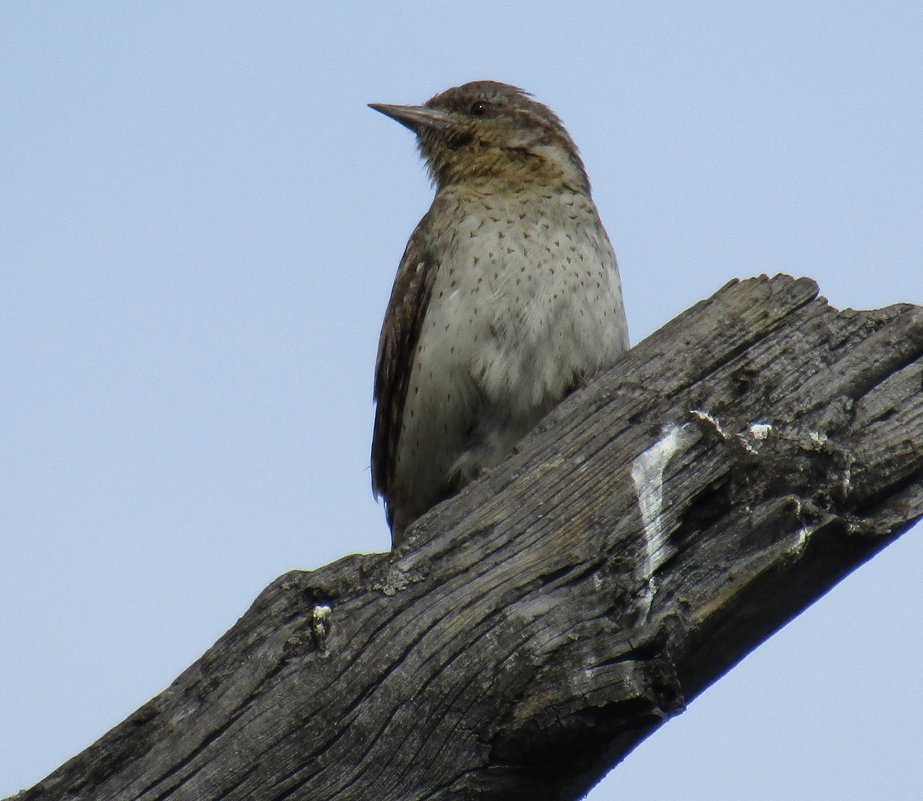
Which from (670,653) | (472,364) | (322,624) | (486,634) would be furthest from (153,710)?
(472,364)

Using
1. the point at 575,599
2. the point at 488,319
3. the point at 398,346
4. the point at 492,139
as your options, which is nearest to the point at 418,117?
the point at 492,139

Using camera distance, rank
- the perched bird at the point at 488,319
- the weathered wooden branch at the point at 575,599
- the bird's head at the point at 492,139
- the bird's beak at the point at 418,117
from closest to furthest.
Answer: the weathered wooden branch at the point at 575,599 < the perched bird at the point at 488,319 < the bird's head at the point at 492,139 < the bird's beak at the point at 418,117

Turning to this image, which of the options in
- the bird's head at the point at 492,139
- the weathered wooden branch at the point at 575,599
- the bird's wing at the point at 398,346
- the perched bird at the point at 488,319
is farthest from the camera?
the bird's head at the point at 492,139

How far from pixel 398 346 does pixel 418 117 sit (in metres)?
1.60

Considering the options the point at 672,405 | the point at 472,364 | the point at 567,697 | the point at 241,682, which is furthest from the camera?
the point at 472,364

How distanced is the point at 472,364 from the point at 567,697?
2600mm

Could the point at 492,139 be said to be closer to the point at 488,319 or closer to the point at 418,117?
the point at 418,117

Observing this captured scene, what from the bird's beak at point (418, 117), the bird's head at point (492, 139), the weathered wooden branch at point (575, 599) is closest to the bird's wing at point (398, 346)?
the bird's head at point (492, 139)

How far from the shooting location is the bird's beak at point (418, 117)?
6641mm

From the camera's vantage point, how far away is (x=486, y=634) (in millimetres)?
3037

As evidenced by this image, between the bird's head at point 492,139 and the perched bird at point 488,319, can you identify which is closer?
the perched bird at point 488,319

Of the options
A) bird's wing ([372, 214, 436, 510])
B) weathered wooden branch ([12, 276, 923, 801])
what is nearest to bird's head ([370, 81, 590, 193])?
bird's wing ([372, 214, 436, 510])

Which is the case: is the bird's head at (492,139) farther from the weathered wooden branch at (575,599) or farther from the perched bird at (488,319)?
the weathered wooden branch at (575,599)

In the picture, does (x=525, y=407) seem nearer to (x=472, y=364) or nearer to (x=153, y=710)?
(x=472, y=364)
